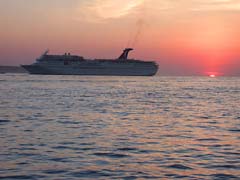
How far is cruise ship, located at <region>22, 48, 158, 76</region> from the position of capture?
158125 mm

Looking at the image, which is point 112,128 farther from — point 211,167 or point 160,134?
point 211,167

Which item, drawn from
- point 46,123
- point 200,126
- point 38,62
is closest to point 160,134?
point 200,126

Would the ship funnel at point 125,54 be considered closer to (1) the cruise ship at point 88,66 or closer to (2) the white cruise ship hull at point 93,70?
(1) the cruise ship at point 88,66

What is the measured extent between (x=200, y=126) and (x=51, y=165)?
12119 millimetres

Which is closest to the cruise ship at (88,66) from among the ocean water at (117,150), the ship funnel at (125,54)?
the ship funnel at (125,54)

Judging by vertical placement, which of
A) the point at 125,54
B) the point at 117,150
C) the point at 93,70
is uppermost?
the point at 125,54

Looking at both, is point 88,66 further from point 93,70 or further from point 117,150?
point 117,150

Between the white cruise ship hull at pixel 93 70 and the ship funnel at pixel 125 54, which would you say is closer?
the white cruise ship hull at pixel 93 70

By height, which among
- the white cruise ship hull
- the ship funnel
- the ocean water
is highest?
the ship funnel

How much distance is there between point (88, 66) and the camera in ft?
533

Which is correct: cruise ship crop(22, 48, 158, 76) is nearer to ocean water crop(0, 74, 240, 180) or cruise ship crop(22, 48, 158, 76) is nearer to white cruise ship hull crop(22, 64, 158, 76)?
white cruise ship hull crop(22, 64, 158, 76)

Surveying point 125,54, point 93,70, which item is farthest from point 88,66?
point 125,54

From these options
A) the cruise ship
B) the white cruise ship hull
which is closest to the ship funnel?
the cruise ship

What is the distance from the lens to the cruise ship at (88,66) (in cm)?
15812
